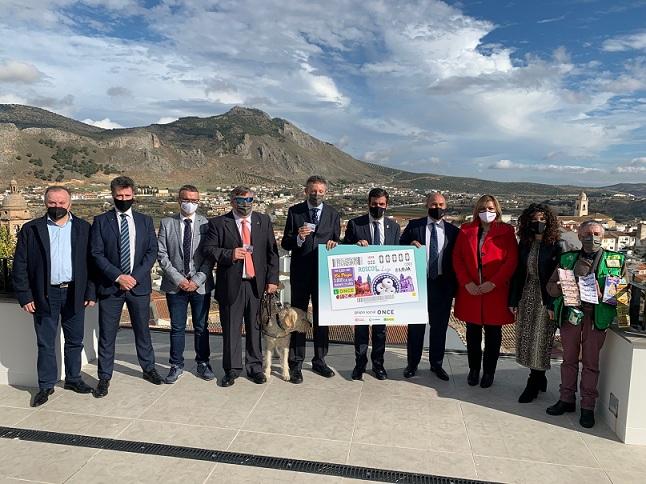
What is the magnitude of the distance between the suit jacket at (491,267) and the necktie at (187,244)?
8.40 ft

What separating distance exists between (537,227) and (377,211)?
4.56ft

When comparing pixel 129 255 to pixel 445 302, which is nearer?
pixel 129 255

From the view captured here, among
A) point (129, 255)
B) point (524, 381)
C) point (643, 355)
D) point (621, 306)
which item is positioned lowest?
point (524, 381)

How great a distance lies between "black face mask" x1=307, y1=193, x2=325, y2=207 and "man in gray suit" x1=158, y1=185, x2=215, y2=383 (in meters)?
1.03

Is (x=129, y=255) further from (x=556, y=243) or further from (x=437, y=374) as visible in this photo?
(x=556, y=243)

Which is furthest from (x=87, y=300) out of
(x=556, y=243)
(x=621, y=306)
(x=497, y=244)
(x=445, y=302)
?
(x=621, y=306)

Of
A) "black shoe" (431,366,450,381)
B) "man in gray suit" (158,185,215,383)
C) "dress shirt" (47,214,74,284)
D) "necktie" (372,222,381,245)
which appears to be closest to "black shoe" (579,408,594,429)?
"black shoe" (431,366,450,381)

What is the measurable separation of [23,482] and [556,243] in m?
4.21

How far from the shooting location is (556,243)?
3.82 metres

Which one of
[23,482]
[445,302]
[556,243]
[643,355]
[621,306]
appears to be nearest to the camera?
[23,482]

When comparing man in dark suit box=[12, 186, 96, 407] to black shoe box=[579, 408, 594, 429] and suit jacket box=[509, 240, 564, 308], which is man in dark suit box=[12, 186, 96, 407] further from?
black shoe box=[579, 408, 594, 429]

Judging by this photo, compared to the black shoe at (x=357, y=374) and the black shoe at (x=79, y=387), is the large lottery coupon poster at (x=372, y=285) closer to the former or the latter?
the black shoe at (x=357, y=374)

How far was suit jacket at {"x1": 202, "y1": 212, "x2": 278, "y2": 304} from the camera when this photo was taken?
4199 millimetres

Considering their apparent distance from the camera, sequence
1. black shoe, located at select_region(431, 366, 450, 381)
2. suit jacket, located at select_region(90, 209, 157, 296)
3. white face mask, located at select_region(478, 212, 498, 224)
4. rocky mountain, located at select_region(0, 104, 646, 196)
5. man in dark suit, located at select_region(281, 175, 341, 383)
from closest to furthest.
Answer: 1. suit jacket, located at select_region(90, 209, 157, 296)
2. white face mask, located at select_region(478, 212, 498, 224)
3. man in dark suit, located at select_region(281, 175, 341, 383)
4. black shoe, located at select_region(431, 366, 450, 381)
5. rocky mountain, located at select_region(0, 104, 646, 196)
